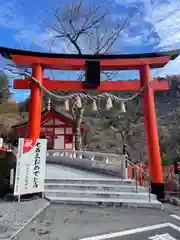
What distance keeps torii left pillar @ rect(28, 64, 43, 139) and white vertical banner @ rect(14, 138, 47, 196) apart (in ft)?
5.57

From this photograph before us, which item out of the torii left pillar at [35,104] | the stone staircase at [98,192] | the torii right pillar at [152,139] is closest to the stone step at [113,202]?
the stone staircase at [98,192]

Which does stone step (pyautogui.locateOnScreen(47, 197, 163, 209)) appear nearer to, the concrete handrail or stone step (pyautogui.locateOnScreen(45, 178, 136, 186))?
stone step (pyautogui.locateOnScreen(45, 178, 136, 186))

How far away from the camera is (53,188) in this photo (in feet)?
23.0

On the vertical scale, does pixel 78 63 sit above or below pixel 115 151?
above

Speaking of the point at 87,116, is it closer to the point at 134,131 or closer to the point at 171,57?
the point at 134,131

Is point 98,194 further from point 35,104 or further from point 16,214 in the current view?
point 35,104

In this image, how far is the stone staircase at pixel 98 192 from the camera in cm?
597

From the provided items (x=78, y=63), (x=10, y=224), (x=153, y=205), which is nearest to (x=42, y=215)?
(x=10, y=224)

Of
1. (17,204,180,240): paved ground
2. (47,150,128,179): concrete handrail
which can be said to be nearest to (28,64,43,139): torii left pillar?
(17,204,180,240): paved ground

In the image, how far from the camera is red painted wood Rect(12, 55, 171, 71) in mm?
8297

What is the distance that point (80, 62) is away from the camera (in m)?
8.56

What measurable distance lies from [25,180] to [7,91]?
140 feet

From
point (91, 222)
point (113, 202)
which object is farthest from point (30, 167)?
point (113, 202)

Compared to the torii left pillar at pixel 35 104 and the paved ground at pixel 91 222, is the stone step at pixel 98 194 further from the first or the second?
the torii left pillar at pixel 35 104
